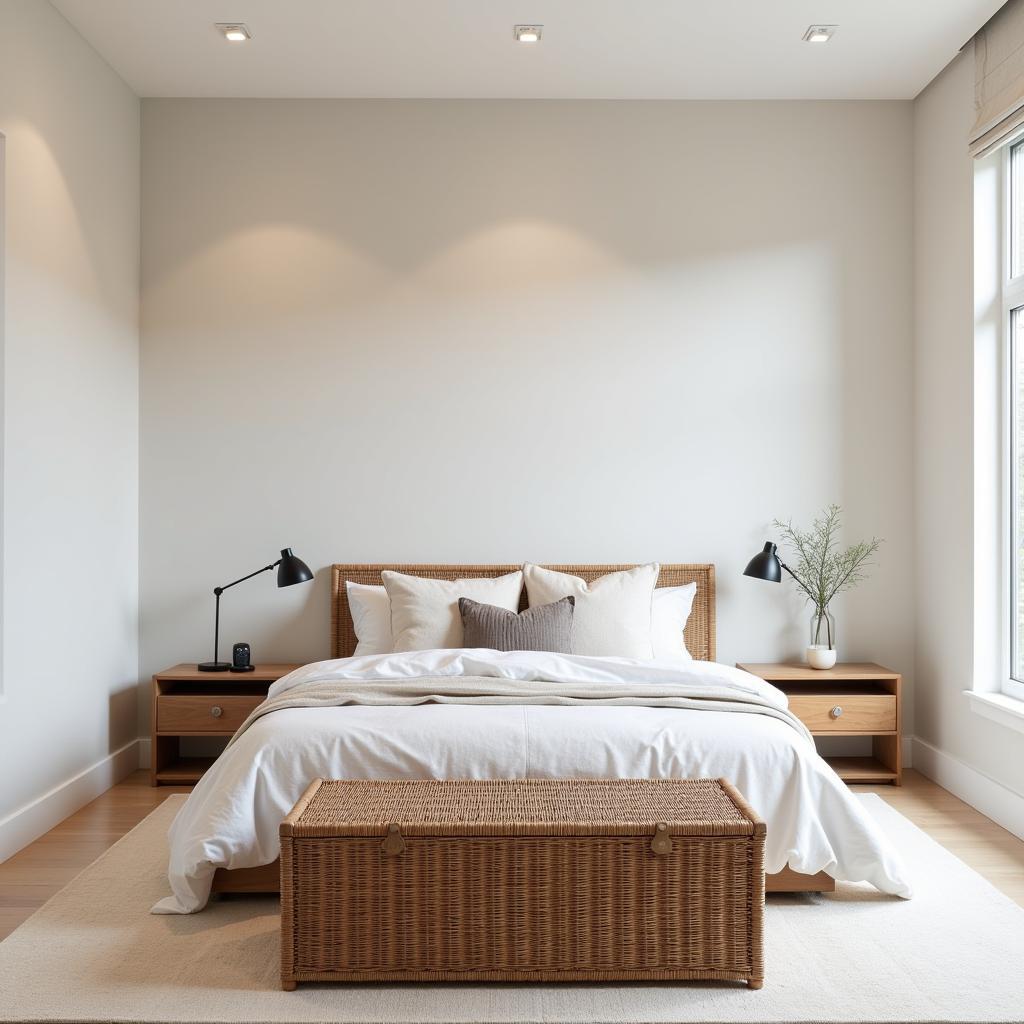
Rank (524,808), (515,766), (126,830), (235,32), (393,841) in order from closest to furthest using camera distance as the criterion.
→ (393,841), (524,808), (515,766), (126,830), (235,32)

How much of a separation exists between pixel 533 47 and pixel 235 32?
117cm

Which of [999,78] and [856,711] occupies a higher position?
[999,78]

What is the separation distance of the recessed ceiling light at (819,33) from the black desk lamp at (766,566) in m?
2.03

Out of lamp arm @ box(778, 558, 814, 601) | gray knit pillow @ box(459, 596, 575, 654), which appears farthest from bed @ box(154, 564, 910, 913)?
lamp arm @ box(778, 558, 814, 601)

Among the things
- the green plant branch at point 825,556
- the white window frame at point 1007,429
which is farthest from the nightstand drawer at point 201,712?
the white window frame at point 1007,429

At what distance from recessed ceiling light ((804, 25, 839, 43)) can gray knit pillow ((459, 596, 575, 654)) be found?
2420mm

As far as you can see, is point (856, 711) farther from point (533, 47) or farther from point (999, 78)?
point (533, 47)

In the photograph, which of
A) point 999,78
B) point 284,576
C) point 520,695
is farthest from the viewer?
point 284,576

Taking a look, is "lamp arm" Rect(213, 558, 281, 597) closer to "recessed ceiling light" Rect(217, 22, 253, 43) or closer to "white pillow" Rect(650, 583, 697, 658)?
"white pillow" Rect(650, 583, 697, 658)

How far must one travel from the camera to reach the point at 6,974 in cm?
238

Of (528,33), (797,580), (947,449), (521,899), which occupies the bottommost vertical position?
(521,899)

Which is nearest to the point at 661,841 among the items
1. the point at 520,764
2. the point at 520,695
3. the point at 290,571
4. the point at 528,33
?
the point at 520,764

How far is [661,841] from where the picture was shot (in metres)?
2.30

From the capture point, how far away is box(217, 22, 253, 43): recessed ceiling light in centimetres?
381
